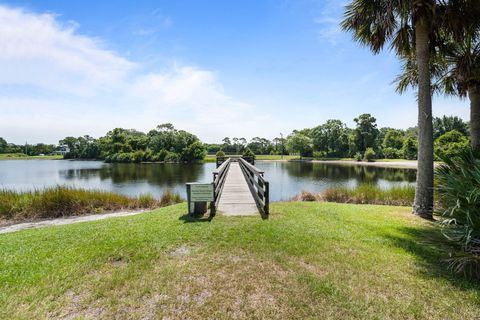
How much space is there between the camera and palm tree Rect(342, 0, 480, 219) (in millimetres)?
6695

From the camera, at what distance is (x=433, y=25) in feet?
22.8

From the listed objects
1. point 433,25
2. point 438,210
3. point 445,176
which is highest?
point 433,25

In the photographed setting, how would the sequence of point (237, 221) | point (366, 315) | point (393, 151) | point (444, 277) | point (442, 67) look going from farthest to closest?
point (393, 151), point (442, 67), point (237, 221), point (444, 277), point (366, 315)

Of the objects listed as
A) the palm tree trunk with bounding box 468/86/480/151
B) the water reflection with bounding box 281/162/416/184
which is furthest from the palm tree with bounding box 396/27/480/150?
the water reflection with bounding box 281/162/416/184

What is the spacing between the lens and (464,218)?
3293 millimetres

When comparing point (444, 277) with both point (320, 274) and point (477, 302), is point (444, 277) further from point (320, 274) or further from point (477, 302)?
point (320, 274)

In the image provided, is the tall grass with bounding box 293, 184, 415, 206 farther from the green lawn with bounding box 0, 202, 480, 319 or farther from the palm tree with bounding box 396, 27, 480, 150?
the green lawn with bounding box 0, 202, 480, 319

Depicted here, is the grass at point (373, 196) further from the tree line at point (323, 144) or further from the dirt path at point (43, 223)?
the tree line at point (323, 144)

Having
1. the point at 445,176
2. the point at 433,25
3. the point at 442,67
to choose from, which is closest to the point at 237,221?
the point at 445,176

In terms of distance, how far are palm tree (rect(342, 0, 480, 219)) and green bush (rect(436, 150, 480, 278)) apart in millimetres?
3922

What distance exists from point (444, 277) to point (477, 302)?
58cm

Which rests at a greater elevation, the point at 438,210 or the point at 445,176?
the point at 445,176

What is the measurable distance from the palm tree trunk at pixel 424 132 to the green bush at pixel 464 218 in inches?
151

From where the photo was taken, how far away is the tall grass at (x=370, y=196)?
10953 millimetres
